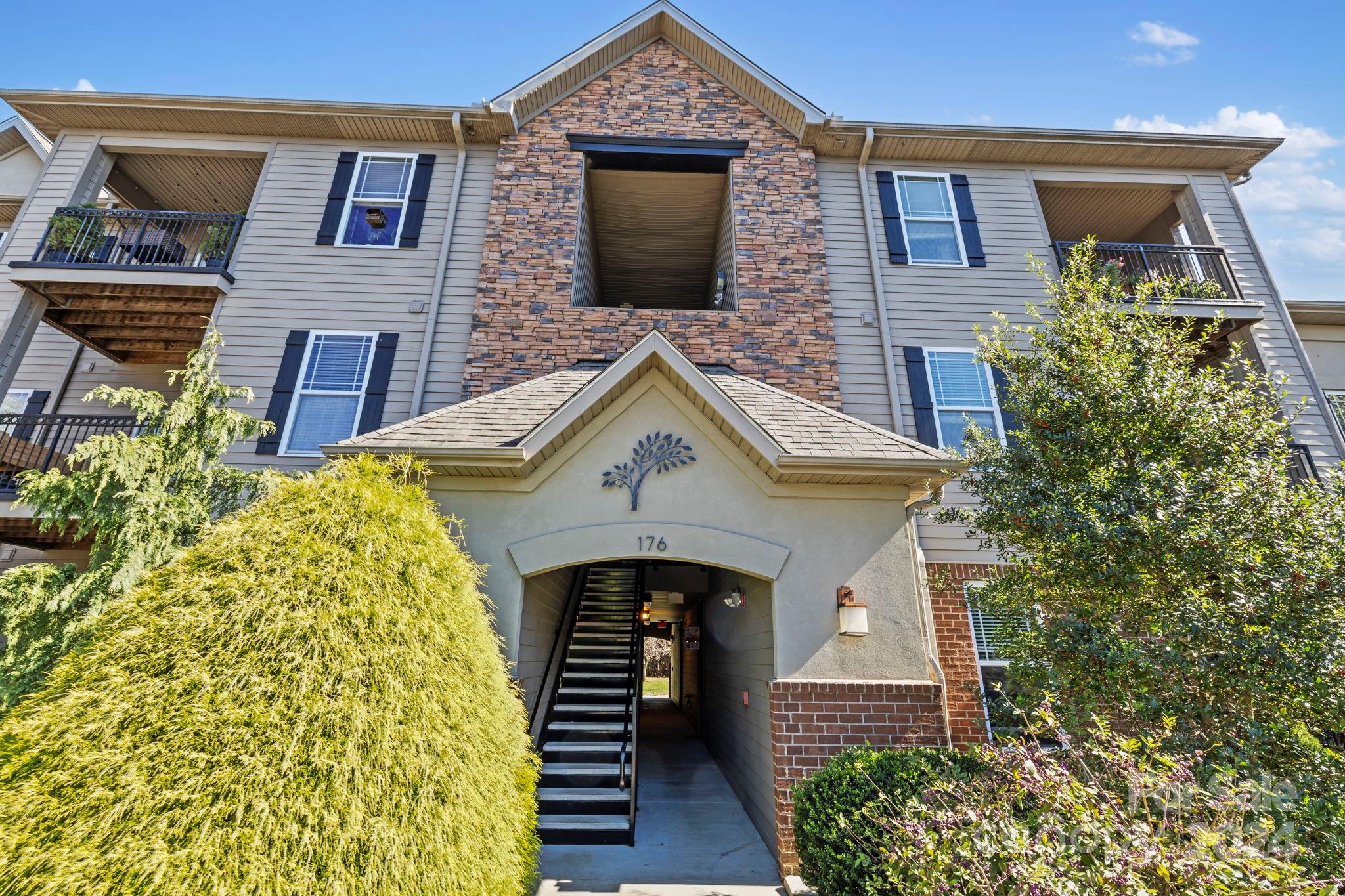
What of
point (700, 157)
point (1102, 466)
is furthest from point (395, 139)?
point (1102, 466)

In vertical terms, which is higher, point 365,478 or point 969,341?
point 969,341

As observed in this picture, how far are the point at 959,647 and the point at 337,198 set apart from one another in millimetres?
11916

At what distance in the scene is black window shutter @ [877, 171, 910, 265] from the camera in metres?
9.78

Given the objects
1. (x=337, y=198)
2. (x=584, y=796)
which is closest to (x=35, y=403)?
(x=337, y=198)

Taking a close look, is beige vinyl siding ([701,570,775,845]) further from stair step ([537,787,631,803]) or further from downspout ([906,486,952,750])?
downspout ([906,486,952,750])

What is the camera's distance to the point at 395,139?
10.1m

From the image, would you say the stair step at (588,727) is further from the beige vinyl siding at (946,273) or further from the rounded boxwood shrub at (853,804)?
the beige vinyl siding at (946,273)

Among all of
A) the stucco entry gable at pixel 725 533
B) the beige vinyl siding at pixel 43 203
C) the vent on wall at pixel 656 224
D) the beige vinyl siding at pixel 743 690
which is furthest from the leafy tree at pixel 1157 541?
the beige vinyl siding at pixel 43 203

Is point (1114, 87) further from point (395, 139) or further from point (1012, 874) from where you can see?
point (395, 139)

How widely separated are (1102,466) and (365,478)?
6181 millimetres

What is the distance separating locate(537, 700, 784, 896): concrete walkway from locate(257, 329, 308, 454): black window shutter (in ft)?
21.6

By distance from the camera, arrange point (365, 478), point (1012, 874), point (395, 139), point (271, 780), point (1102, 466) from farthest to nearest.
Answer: point (395, 139), point (1102, 466), point (365, 478), point (271, 780), point (1012, 874)

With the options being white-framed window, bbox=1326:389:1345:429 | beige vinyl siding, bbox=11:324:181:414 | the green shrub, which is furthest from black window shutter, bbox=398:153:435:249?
white-framed window, bbox=1326:389:1345:429

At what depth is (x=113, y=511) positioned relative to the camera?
5.76 m
